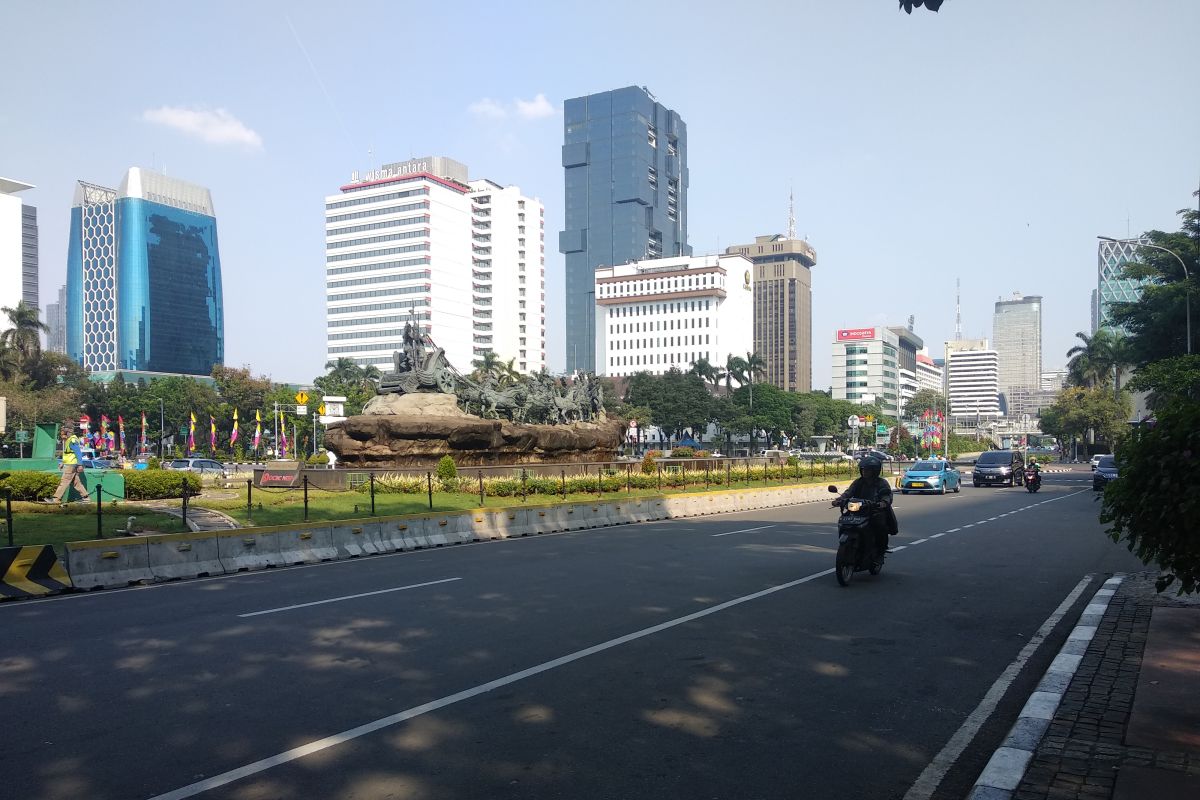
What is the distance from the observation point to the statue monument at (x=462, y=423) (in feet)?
100

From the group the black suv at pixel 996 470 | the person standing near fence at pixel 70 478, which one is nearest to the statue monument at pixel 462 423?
the person standing near fence at pixel 70 478

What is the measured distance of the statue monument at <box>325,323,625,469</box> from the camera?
100ft

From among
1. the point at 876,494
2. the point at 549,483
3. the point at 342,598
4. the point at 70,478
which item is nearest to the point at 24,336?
the point at 70,478

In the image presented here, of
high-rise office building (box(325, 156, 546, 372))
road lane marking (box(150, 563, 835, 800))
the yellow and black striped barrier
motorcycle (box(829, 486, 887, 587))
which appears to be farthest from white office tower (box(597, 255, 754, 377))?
road lane marking (box(150, 563, 835, 800))

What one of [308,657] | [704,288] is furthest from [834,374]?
[308,657]

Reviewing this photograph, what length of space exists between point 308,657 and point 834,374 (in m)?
190

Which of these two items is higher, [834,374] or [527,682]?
[834,374]

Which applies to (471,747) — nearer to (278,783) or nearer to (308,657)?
(278,783)

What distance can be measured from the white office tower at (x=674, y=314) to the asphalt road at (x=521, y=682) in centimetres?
14272

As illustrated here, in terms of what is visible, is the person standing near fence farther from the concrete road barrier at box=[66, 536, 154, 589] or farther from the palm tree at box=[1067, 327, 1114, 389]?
the palm tree at box=[1067, 327, 1114, 389]

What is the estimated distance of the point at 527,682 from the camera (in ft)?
22.1

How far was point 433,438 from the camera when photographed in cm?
3153

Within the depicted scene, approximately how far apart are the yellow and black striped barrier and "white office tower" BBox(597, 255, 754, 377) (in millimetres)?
143307

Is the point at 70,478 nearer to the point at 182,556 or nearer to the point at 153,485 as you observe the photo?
the point at 153,485
